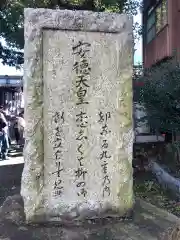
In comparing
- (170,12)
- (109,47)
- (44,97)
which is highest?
(170,12)

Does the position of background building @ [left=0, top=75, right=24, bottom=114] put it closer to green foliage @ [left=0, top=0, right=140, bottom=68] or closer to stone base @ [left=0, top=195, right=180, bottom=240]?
green foliage @ [left=0, top=0, right=140, bottom=68]

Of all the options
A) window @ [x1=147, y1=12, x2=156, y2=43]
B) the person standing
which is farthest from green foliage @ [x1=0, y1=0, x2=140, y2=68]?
the person standing

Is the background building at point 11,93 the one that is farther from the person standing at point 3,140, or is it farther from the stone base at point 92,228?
the stone base at point 92,228

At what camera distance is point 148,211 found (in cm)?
511

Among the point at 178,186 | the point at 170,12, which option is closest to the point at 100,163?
the point at 178,186

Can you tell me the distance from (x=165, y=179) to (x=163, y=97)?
5.75 feet

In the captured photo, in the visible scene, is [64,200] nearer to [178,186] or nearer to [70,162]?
[70,162]

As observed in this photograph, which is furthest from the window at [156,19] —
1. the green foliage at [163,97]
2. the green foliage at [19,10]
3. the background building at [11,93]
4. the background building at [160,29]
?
the background building at [11,93]

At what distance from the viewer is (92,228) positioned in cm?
447

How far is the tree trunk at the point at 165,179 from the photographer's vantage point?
288 inches

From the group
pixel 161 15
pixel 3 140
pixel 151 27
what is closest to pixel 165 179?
pixel 3 140

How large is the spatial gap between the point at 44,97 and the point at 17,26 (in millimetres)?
14029

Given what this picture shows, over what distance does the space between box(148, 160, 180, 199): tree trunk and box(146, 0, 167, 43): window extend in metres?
7.22

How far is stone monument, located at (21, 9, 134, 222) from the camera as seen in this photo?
177 inches
